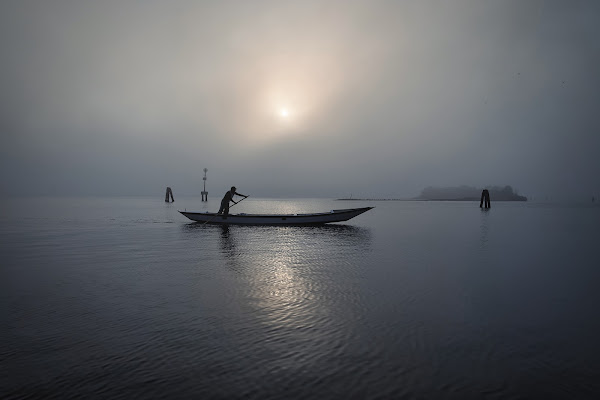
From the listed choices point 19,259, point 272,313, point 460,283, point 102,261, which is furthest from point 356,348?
point 19,259

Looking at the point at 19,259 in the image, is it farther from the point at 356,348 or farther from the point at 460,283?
the point at 460,283

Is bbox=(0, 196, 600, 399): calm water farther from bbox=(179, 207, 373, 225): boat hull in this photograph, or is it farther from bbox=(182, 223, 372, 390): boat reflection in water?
bbox=(179, 207, 373, 225): boat hull

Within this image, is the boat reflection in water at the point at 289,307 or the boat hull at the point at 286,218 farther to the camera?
the boat hull at the point at 286,218

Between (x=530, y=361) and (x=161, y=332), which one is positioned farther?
(x=161, y=332)

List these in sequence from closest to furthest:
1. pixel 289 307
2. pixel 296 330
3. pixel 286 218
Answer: pixel 296 330 → pixel 289 307 → pixel 286 218

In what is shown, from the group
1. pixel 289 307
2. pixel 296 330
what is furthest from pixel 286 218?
pixel 296 330

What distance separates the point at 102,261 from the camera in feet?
53.2

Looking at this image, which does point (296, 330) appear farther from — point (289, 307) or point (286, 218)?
point (286, 218)

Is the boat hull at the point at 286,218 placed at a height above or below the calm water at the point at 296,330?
above

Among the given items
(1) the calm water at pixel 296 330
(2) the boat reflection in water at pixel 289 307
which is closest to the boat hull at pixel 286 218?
(2) the boat reflection in water at pixel 289 307

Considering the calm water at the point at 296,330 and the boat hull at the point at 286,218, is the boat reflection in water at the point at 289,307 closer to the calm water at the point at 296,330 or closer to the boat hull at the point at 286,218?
the calm water at the point at 296,330

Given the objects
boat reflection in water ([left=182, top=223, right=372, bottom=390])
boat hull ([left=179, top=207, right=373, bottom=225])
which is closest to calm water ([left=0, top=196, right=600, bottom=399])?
boat reflection in water ([left=182, top=223, right=372, bottom=390])

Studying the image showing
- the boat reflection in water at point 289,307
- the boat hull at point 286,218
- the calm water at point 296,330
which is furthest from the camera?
the boat hull at point 286,218

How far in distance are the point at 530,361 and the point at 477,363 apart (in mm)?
1075
